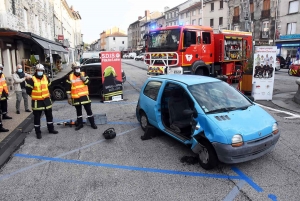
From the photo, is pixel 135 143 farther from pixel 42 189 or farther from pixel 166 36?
pixel 166 36

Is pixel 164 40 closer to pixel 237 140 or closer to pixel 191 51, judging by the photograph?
pixel 191 51

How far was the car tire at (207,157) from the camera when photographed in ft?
13.6

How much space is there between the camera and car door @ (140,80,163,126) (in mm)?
5664

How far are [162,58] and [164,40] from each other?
0.87 meters

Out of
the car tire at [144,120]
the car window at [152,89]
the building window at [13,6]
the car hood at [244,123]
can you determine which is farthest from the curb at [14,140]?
the building window at [13,6]

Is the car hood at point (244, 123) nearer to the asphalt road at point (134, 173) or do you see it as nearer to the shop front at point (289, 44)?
the asphalt road at point (134, 173)

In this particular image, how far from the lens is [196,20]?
1989 inches

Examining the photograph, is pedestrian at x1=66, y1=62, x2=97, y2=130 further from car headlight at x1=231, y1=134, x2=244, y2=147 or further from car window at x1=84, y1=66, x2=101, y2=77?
car window at x1=84, y1=66, x2=101, y2=77

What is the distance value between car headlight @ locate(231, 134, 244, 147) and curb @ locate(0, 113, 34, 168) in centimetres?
437

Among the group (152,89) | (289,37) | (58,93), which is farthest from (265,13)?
(152,89)

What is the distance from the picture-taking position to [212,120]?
4.18m

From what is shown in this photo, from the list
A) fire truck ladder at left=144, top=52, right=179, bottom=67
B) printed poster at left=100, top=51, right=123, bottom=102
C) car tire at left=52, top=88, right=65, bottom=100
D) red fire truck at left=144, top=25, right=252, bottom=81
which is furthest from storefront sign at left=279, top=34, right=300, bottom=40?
car tire at left=52, top=88, right=65, bottom=100

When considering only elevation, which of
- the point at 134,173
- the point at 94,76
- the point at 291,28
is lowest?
the point at 134,173

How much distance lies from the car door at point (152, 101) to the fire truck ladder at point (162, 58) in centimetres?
504
